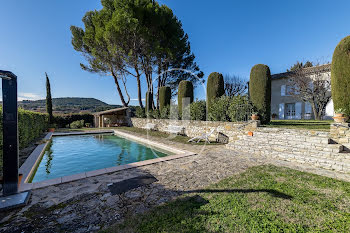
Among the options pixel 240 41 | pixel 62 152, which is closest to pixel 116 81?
pixel 62 152

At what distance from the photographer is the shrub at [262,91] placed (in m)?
8.30

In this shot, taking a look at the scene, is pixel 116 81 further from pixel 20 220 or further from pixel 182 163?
pixel 20 220

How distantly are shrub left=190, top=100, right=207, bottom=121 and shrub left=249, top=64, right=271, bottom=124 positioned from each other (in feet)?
9.69

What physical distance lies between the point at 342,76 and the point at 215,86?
6011 mm

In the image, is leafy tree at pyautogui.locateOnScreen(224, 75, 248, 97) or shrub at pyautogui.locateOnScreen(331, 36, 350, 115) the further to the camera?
leafy tree at pyautogui.locateOnScreen(224, 75, 248, 97)

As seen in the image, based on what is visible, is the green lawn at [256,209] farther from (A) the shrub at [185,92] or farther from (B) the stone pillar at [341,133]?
(A) the shrub at [185,92]

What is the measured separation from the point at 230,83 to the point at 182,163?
24.2 meters

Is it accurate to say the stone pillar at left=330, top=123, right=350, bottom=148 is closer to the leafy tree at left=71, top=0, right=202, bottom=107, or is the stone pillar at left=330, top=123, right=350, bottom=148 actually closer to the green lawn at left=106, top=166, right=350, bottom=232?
the green lawn at left=106, top=166, right=350, bottom=232

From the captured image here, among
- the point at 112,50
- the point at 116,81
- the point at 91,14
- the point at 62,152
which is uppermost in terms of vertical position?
the point at 91,14

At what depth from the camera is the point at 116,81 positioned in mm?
18484

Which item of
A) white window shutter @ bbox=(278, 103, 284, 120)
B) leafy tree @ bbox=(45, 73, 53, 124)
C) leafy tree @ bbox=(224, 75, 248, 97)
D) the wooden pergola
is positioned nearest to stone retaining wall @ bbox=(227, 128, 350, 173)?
white window shutter @ bbox=(278, 103, 284, 120)

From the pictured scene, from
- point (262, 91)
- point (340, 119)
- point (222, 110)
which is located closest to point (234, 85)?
point (262, 91)

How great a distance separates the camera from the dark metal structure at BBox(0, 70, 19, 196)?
107 inches

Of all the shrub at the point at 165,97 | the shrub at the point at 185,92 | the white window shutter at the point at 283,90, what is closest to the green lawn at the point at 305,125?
the shrub at the point at 185,92
